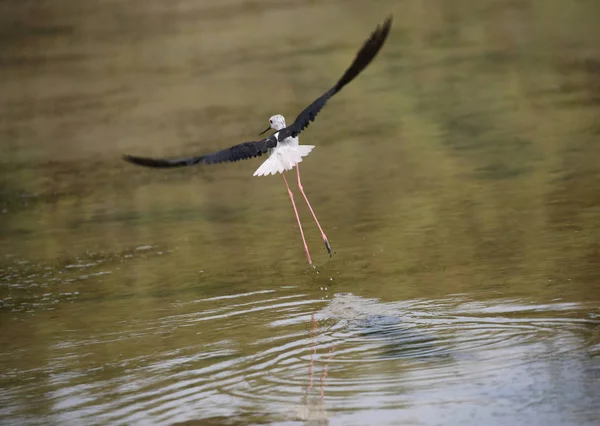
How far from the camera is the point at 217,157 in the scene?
7059 mm

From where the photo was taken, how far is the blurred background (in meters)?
5.37

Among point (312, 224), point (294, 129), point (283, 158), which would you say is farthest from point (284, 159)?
point (312, 224)

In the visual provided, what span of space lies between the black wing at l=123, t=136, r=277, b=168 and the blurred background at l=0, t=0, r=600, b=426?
0.92m

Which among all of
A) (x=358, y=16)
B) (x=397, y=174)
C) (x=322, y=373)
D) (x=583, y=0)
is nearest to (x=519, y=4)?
(x=583, y=0)

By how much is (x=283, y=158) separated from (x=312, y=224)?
5.63 ft

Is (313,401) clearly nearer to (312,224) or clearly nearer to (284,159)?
(284,159)

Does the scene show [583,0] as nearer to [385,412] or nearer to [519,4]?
[519,4]

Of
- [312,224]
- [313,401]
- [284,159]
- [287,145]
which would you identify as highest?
[287,145]

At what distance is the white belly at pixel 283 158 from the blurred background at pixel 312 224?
2.44 feet

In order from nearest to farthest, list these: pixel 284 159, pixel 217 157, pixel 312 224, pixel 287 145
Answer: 1. pixel 217 157
2. pixel 284 159
3. pixel 287 145
4. pixel 312 224

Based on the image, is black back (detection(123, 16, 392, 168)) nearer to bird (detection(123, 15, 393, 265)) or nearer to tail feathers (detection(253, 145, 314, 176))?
bird (detection(123, 15, 393, 265))

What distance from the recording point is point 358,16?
18.6 meters

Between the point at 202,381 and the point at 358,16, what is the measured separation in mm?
13707

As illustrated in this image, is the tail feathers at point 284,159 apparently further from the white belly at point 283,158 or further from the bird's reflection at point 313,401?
the bird's reflection at point 313,401
